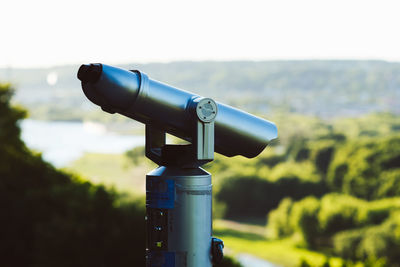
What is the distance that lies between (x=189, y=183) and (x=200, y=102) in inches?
14.6

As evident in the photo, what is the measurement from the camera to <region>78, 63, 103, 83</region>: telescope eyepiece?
2469 mm

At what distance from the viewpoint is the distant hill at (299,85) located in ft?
117

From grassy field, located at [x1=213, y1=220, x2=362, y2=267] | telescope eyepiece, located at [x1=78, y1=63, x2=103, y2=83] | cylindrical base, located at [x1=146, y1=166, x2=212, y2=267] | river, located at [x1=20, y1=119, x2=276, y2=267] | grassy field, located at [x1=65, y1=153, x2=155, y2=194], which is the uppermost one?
telescope eyepiece, located at [x1=78, y1=63, x2=103, y2=83]

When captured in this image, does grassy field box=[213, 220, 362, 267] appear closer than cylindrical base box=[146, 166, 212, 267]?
No

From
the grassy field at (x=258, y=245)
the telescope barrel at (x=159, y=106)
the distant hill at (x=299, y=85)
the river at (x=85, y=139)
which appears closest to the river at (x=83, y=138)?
the river at (x=85, y=139)

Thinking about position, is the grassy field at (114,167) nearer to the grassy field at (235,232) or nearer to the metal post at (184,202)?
the grassy field at (235,232)

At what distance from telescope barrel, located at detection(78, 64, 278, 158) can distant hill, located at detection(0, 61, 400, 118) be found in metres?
28.4

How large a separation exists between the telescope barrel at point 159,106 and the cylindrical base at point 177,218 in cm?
24

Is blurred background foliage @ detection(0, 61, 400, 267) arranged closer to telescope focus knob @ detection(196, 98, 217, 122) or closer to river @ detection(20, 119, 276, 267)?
river @ detection(20, 119, 276, 267)

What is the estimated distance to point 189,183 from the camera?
→ 2.59m

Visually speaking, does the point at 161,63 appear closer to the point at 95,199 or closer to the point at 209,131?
the point at 95,199

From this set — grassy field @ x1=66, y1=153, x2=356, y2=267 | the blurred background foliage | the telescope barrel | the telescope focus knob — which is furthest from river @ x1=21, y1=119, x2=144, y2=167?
the telescope focus knob

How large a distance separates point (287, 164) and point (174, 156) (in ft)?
124

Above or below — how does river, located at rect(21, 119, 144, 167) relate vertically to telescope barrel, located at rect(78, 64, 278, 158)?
below
